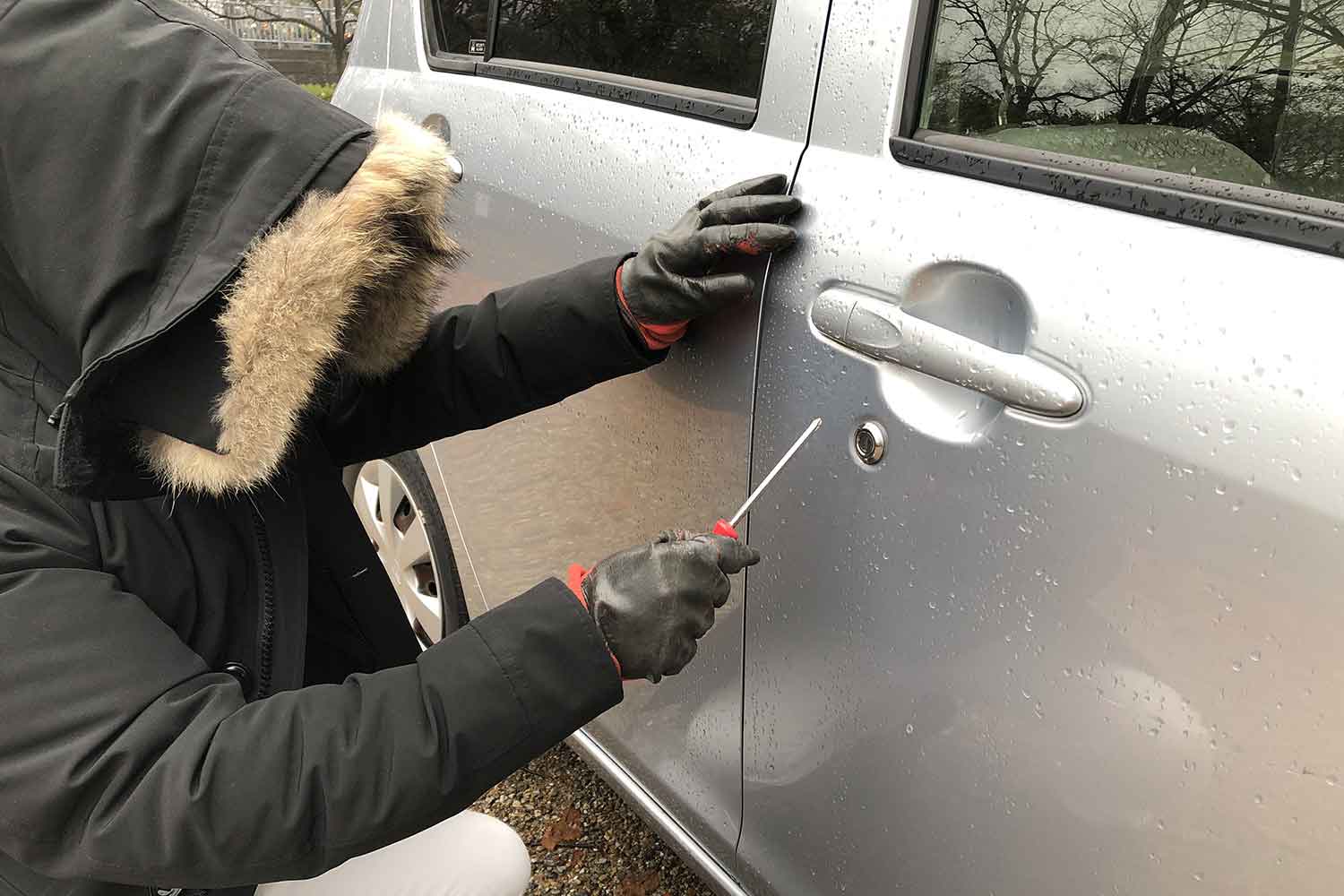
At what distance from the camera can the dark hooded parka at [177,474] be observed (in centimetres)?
95

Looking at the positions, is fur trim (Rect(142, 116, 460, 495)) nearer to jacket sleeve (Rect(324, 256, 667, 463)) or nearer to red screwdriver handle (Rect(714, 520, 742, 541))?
jacket sleeve (Rect(324, 256, 667, 463))

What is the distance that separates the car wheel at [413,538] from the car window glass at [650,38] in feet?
2.73

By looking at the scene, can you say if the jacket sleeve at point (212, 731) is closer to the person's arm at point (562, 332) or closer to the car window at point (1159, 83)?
the person's arm at point (562, 332)

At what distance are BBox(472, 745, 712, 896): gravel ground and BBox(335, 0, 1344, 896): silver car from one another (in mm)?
580

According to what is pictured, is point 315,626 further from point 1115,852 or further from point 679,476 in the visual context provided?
point 1115,852

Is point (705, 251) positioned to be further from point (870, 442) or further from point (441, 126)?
point (441, 126)

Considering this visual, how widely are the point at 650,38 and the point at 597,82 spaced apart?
102 millimetres

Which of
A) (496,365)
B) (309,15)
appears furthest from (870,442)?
(309,15)

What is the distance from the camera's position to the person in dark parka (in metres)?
0.95

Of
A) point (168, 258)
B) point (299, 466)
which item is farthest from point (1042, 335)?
point (299, 466)

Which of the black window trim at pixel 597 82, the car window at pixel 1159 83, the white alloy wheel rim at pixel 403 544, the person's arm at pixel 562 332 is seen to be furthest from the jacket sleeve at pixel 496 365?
the white alloy wheel rim at pixel 403 544

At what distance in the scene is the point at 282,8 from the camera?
1104 cm

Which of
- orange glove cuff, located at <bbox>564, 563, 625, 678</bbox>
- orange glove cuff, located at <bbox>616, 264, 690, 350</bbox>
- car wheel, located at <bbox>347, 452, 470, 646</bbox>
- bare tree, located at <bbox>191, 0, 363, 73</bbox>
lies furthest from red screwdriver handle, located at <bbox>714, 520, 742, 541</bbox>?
bare tree, located at <bbox>191, 0, 363, 73</bbox>

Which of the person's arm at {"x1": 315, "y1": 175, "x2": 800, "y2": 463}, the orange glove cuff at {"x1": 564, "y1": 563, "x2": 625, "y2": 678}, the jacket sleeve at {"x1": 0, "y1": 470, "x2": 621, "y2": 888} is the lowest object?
the jacket sleeve at {"x1": 0, "y1": 470, "x2": 621, "y2": 888}
